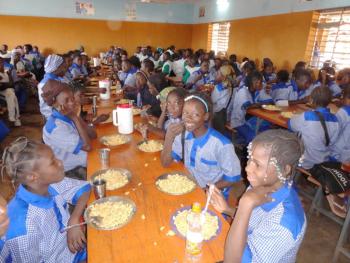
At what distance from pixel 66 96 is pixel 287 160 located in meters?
2.06

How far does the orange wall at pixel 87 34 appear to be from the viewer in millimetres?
11953

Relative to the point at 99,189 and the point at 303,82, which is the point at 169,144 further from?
the point at 303,82

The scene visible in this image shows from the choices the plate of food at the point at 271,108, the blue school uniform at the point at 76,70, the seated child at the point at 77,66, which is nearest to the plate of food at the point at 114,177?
the plate of food at the point at 271,108

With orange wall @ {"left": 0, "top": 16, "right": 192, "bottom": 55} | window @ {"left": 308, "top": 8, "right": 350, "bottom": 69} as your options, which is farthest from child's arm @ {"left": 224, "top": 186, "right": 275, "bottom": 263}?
orange wall @ {"left": 0, "top": 16, "right": 192, "bottom": 55}

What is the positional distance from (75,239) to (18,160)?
0.58m

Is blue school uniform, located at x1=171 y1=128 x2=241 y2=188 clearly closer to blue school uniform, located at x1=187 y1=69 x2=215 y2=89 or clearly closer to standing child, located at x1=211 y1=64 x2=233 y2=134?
standing child, located at x1=211 y1=64 x2=233 y2=134

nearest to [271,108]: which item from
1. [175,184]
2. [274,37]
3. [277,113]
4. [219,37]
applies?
[277,113]

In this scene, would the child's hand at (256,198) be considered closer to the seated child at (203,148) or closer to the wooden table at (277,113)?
the seated child at (203,148)

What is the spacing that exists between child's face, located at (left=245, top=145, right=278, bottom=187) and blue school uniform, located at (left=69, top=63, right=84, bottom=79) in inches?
247

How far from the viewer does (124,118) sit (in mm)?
2852

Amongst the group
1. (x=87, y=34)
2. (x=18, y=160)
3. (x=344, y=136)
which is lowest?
(x=344, y=136)

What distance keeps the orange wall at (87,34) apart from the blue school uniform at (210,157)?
40.5ft

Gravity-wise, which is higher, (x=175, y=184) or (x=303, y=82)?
(x=303, y=82)

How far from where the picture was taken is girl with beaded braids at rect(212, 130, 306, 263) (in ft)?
3.87
